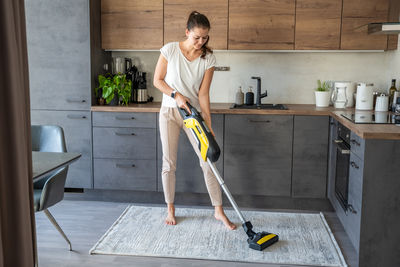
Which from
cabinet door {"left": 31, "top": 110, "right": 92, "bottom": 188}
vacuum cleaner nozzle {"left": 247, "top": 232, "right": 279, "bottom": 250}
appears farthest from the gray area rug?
cabinet door {"left": 31, "top": 110, "right": 92, "bottom": 188}

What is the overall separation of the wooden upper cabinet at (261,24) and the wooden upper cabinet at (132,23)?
0.64 meters

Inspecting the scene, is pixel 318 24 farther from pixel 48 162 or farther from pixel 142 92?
pixel 48 162

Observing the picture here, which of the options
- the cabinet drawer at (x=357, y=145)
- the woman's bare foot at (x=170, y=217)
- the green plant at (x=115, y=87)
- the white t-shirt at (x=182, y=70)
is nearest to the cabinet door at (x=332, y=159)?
the cabinet drawer at (x=357, y=145)

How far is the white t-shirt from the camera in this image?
9.95 ft

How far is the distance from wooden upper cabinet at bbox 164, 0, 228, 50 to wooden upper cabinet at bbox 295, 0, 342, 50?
2.04ft

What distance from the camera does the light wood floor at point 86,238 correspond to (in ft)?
8.51

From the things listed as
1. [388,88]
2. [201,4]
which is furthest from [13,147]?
[388,88]

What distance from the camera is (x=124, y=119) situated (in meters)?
3.61

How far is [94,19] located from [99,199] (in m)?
1.57

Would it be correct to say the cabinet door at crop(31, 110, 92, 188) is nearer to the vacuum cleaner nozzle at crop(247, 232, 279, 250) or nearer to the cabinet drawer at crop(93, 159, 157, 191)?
the cabinet drawer at crop(93, 159, 157, 191)

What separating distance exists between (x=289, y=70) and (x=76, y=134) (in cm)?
200

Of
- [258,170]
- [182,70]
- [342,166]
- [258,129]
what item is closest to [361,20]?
[258,129]

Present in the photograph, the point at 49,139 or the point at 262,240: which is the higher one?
the point at 49,139

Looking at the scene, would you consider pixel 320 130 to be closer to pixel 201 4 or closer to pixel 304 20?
pixel 304 20
